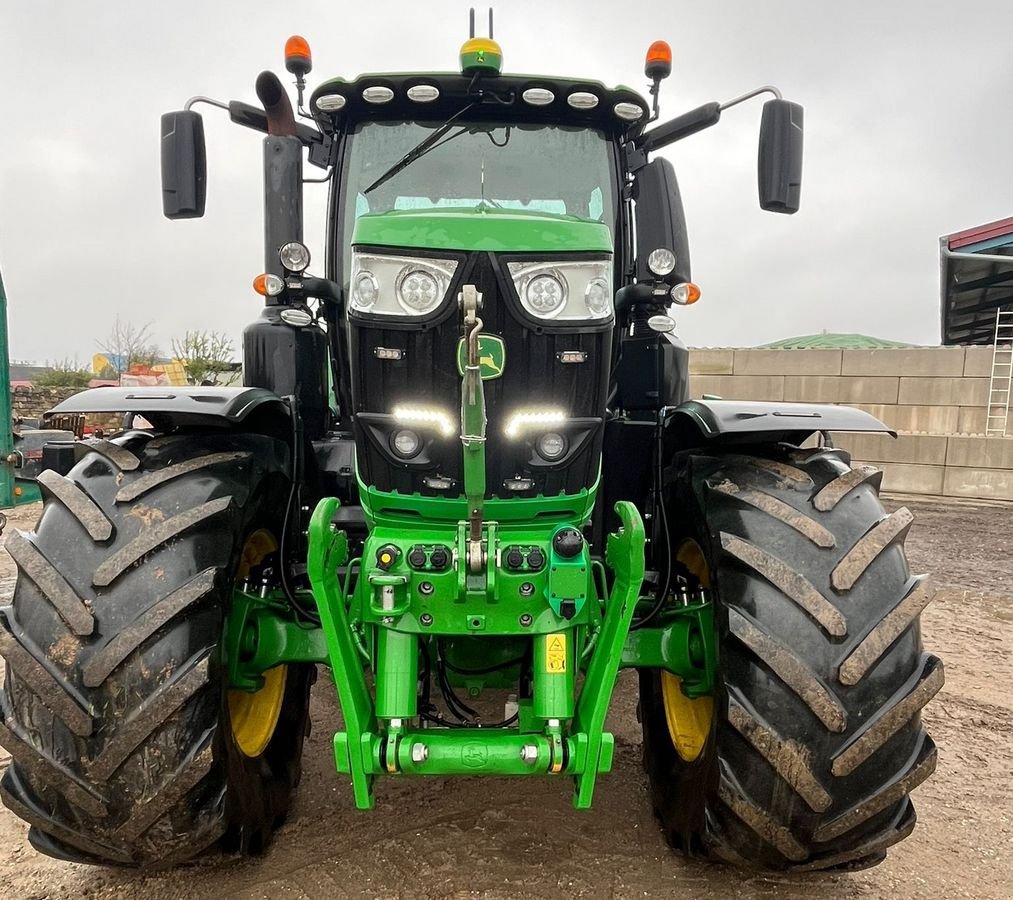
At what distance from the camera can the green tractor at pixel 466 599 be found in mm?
1809

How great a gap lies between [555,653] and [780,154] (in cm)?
198

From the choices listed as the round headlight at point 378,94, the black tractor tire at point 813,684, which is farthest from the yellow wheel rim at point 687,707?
the round headlight at point 378,94

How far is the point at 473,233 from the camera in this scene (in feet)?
5.80

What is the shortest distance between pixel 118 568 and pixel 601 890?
1601mm

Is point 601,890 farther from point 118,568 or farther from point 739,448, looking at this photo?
point 118,568

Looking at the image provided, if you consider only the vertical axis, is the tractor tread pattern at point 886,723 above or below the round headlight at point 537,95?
below

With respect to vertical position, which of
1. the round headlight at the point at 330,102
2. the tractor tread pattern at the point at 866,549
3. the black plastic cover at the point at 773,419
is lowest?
the tractor tread pattern at the point at 866,549

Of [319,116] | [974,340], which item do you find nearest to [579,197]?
[319,116]

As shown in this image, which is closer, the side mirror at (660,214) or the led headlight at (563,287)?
the led headlight at (563,287)

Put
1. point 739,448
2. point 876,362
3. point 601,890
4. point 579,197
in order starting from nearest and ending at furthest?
1. point 601,890
2. point 739,448
3. point 579,197
4. point 876,362

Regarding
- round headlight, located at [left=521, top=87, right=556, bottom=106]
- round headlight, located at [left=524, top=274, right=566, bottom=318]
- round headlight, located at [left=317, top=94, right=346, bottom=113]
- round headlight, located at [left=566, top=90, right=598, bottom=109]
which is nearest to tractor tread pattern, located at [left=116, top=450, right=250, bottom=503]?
round headlight, located at [left=524, top=274, right=566, bottom=318]

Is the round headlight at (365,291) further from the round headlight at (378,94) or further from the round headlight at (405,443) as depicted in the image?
the round headlight at (378,94)

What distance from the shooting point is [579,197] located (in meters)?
2.84

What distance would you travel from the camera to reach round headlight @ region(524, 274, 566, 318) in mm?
1812
